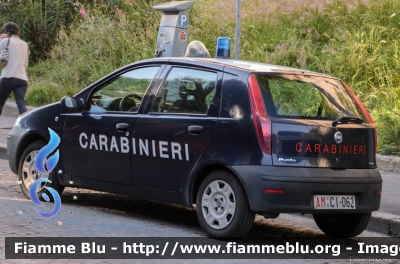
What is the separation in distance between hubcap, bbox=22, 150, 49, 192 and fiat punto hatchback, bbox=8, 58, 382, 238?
1.01ft

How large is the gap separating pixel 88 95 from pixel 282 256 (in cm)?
271

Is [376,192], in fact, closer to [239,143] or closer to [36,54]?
[239,143]

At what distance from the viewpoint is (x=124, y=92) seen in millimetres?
7988

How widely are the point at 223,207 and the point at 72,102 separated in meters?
2.08

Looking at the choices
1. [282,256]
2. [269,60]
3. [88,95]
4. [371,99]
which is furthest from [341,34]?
[282,256]

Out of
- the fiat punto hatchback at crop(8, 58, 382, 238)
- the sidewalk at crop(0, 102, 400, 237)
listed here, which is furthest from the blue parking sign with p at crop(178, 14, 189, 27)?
the fiat punto hatchback at crop(8, 58, 382, 238)

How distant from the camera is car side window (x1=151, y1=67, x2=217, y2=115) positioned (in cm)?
724

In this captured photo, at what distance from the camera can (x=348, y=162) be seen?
22.8 feet

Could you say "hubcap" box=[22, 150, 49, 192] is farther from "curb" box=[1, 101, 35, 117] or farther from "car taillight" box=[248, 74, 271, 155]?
"curb" box=[1, 101, 35, 117]

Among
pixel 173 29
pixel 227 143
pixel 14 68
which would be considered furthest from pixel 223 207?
pixel 173 29

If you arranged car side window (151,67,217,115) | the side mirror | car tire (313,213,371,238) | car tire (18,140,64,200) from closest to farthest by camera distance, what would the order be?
car side window (151,67,217,115), car tire (313,213,371,238), the side mirror, car tire (18,140,64,200)

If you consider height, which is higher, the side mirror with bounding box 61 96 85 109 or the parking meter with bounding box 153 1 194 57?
the parking meter with bounding box 153 1 194 57

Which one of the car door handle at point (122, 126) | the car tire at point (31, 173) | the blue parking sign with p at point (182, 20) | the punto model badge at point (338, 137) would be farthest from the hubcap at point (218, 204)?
the blue parking sign with p at point (182, 20)

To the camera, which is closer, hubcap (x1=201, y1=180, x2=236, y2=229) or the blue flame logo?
hubcap (x1=201, y1=180, x2=236, y2=229)
